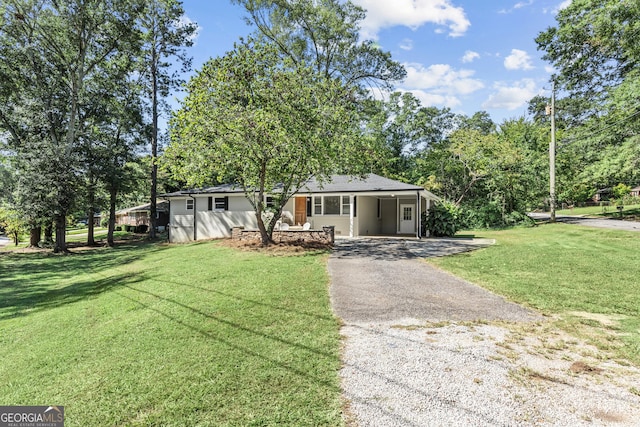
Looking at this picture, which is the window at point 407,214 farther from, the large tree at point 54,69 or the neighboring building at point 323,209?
the large tree at point 54,69

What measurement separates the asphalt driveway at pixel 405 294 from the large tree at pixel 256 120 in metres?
4.17

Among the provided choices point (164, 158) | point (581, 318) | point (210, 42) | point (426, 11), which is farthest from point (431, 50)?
point (581, 318)

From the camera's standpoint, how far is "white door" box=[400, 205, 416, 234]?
19.8 m

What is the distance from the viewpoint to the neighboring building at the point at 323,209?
1766 cm

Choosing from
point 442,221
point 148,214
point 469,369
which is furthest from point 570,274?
point 148,214

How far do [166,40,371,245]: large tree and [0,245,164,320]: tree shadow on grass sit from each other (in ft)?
14.4

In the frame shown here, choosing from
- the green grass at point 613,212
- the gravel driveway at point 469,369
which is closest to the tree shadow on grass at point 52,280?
the gravel driveway at point 469,369

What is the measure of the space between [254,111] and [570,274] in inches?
418

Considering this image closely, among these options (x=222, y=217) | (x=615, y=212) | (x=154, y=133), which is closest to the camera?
(x=222, y=217)

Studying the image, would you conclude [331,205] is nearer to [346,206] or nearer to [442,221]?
[346,206]

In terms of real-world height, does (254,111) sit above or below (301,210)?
above

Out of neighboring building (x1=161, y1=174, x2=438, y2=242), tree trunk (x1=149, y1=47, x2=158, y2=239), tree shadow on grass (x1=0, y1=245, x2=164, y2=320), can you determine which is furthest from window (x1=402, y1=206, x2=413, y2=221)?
tree trunk (x1=149, y1=47, x2=158, y2=239)

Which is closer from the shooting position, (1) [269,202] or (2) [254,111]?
(2) [254,111]

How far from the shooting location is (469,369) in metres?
3.59
